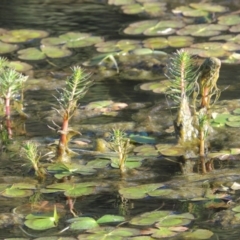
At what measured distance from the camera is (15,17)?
5652 millimetres

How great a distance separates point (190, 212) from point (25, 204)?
1.78 feet

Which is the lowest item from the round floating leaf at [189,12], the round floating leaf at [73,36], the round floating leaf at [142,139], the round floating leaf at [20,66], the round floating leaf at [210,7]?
the round floating leaf at [142,139]

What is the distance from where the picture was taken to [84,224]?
2699 millimetres

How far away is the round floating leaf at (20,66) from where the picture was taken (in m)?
4.57

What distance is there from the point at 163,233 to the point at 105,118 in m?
1.32

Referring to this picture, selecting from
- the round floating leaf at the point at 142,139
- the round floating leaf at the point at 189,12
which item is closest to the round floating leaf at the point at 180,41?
the round floating leaf at the point at 189,12

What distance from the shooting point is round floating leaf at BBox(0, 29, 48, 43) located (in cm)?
511

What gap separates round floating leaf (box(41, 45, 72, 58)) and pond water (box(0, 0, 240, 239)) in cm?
3

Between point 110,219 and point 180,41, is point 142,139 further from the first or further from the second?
point 180,41

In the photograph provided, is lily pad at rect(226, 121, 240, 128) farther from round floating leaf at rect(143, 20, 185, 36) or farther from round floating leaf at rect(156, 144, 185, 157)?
round floating leaf at rect(143, 20, 185, 36)

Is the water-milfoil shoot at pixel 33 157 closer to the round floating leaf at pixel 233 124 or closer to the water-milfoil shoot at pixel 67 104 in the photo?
→ the water-milfoil shoot at pixel 67 104

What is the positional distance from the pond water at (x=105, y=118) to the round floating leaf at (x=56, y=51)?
0.03 m

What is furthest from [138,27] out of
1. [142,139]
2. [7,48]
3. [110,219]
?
[110,219]

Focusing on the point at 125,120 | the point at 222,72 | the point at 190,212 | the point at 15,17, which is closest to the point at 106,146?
the point at 125,120
